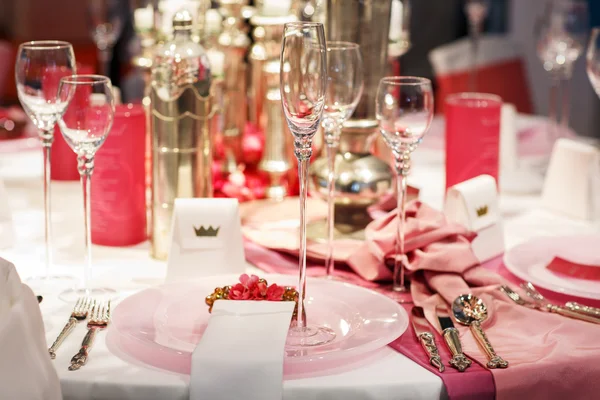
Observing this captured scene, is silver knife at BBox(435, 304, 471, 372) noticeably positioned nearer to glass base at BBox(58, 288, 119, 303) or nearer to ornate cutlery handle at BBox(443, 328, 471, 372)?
ornate cutlery handle at BBox(443, 328, 471, 372)

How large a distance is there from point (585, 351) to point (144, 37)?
4.51 feet

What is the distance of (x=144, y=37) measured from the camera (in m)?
2.14

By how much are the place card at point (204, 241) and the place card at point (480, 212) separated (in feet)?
1.45

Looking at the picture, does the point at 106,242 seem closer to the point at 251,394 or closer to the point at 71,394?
the point at 71,394

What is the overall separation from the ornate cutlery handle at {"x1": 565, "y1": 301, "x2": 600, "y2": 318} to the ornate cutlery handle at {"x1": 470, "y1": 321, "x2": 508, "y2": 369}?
0.55 feet

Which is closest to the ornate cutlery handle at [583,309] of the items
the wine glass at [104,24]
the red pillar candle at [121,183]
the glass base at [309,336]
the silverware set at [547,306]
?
the silverware set at [547,306]

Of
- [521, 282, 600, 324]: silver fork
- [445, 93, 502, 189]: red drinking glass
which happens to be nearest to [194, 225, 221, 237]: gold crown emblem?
[521, 282, 600, 324]: silver fork

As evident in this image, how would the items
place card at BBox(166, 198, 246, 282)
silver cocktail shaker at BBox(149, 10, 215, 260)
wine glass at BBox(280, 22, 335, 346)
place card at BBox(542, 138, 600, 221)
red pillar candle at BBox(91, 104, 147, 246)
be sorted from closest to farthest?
wine glass at BBox(280, 22, 335, 346), place card at BBox(166, 198, 246, 282), silver cocktail shaker at BBox(149, 10, 215, 260), red pillar candle at BBox(91, 104, 147, 246), place card at BBox(542, 138, 600, 221)

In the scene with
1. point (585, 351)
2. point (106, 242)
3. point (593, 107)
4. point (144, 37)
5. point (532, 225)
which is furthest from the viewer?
point (593, 107)

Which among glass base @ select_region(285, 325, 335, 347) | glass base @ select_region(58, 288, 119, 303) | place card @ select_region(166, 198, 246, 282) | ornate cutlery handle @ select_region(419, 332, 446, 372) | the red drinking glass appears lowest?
glass base @ select_region(58, 288, 119, 303)

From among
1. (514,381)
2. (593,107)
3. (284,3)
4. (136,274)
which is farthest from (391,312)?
(593,107)

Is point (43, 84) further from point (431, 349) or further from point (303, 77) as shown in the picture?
point (431, 349)

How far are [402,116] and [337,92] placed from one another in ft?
0.51

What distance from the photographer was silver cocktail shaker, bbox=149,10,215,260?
159cm
